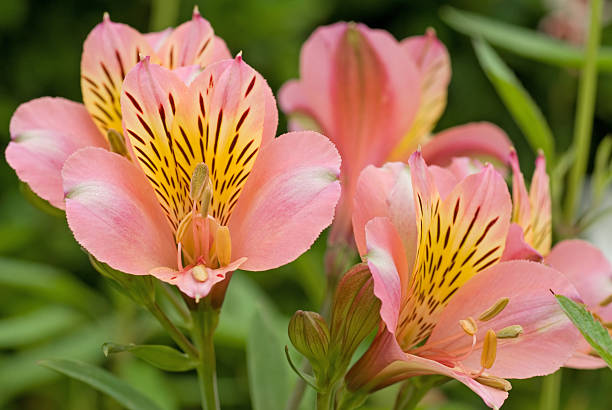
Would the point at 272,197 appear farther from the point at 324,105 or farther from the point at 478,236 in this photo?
the point at 324,105

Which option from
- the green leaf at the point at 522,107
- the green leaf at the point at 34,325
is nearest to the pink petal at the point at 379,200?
the green leaf at the point at 522,107

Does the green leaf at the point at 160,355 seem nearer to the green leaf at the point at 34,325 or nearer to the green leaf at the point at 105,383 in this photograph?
the green leaf at the point at 105,383

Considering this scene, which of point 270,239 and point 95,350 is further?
point 95,350

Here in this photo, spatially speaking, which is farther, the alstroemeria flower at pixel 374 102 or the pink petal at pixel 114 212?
the alstroemeria flower at pixel 374 102

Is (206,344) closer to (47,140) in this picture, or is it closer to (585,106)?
(47,140)

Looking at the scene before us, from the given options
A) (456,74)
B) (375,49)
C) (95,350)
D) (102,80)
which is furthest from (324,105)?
(456,74)

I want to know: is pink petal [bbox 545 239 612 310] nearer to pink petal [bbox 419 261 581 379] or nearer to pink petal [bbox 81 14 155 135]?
pink petal [bbox 419 261 581 379]
